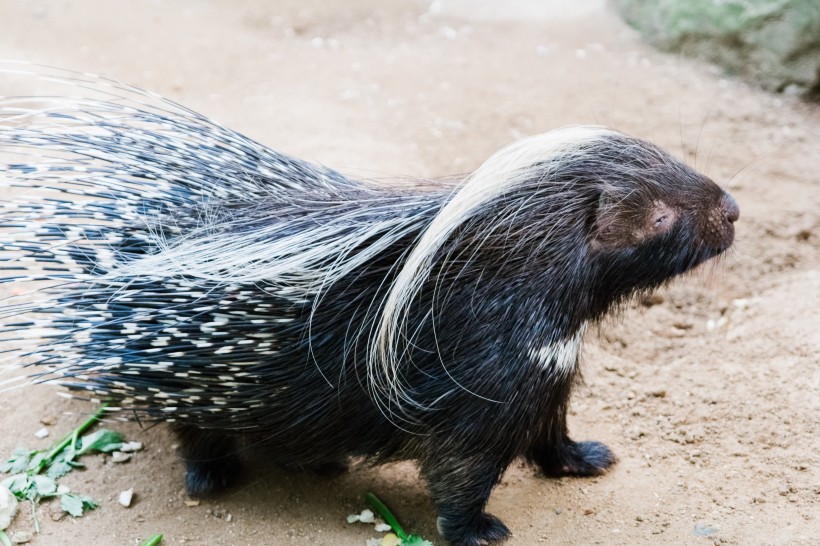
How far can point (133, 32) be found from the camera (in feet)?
21.5

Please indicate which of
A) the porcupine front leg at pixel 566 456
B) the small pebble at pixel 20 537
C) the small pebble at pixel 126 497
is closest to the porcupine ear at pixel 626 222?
the porcupine front leg at pixel 566 456

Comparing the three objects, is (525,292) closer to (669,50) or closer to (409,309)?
(409,309)

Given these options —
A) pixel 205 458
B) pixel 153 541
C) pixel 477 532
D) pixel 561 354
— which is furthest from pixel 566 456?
pixel 153 541

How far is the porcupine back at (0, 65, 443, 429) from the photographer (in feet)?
7.63

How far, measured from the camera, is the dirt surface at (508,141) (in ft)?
9.12

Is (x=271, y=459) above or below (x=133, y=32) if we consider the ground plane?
below

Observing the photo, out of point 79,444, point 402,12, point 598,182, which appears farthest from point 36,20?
point 598,182

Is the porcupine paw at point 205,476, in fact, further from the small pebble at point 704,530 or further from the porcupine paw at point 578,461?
the small pebble at point 704,530

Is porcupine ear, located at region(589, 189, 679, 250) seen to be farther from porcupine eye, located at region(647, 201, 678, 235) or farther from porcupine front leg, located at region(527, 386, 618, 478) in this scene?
porcupine front leg, located at region(527, 386, 618, 478)

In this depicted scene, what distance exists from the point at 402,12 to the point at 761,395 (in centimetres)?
538

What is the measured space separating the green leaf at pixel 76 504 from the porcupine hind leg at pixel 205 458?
319 millimetres

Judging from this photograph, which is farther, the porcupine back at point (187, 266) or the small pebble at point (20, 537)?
the small pebble at point (20, 537)

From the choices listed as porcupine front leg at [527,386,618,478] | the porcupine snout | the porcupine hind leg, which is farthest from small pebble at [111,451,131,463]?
the porcupine snout

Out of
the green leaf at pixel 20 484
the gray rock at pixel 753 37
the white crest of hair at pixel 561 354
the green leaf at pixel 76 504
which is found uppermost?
the gray rock at pixel 753 37
